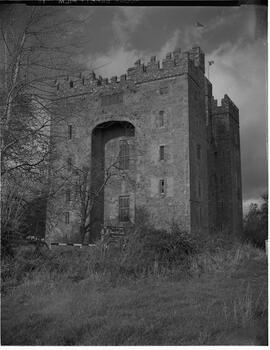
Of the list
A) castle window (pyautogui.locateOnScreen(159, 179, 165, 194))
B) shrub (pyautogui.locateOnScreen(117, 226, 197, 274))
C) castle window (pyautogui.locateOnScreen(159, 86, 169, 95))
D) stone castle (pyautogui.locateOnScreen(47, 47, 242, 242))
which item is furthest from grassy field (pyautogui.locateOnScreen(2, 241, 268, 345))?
castle window (pyautogui.locateOnScreen(159, 86, 169, 95))

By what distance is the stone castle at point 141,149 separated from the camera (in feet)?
71.5

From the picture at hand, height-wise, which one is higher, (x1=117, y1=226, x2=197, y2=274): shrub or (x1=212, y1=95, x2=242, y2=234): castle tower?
(x1=212, y1=95, x2=242, y2=234): castle tower

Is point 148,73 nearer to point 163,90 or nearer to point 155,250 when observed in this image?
point 163,90

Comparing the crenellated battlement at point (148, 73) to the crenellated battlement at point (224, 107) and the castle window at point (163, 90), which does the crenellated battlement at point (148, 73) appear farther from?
the crenellated battlement at point (224, 107)

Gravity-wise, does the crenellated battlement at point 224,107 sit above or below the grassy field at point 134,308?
above

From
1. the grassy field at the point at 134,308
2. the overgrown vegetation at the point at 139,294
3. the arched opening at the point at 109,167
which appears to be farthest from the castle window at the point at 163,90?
the grassy field at the point at 134,308

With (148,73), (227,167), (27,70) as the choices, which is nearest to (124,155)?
(148,73)

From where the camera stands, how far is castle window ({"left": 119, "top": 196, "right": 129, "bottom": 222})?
2358 cm

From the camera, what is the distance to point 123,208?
2378 centimetres

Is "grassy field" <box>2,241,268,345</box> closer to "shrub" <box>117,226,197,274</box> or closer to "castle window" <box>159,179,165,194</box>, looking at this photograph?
"shrub" <box>117,226,197,274</box>

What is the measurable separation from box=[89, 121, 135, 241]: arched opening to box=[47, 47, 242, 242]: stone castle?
60 millimetres

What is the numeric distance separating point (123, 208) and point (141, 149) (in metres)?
3.68

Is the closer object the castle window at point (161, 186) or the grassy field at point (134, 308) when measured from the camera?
the grassy field at point (134, 308)

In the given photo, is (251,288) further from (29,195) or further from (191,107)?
(191,107)
